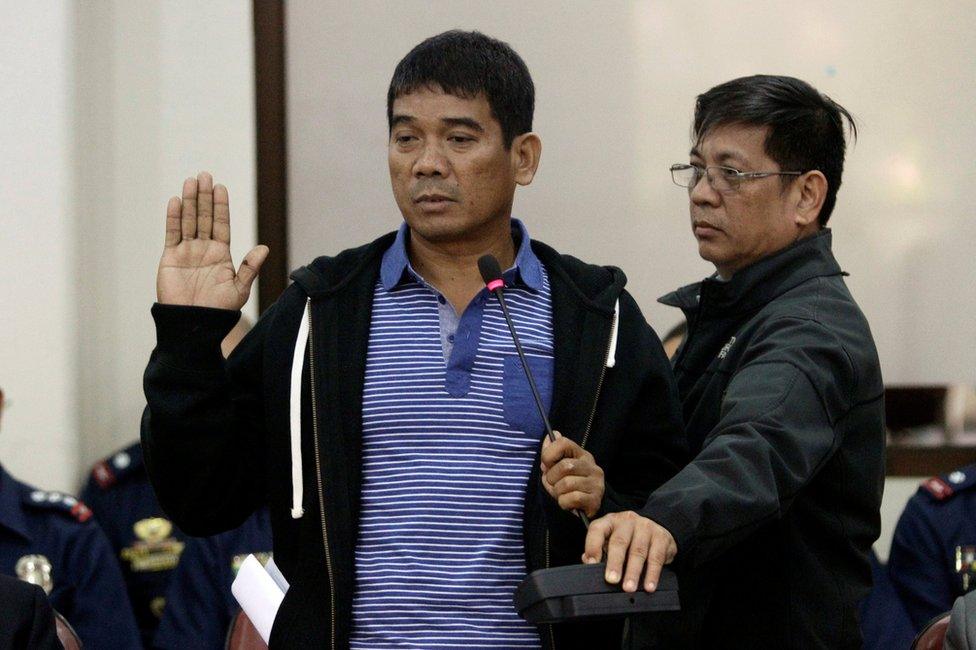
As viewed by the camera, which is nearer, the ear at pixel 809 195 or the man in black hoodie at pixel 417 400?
the man in black hoodie at pixel 417 400

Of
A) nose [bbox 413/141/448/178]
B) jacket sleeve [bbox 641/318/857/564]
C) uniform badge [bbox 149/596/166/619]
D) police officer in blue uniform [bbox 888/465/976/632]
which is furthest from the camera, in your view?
uniform badge [bbox 149/596/166/619]

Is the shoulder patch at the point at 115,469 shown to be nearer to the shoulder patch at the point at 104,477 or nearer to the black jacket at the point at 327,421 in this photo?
the shoulder patch at the point at 104,477

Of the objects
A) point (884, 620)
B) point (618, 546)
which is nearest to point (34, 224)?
point (884, 620)

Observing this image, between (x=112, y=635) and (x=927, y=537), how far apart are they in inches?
86.3

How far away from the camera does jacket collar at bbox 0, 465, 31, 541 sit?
3832 mm

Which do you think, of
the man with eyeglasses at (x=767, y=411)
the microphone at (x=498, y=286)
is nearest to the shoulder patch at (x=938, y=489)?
the man with eyeglasses at (x=767, y=411)

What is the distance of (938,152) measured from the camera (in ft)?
14.8

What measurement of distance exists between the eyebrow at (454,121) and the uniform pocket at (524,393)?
1.25 feet

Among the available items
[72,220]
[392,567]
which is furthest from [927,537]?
[72,220]

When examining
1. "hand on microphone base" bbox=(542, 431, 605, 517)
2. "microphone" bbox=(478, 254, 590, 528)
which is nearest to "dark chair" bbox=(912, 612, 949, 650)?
"microphone" bbox=(478, 254, 590, 528)

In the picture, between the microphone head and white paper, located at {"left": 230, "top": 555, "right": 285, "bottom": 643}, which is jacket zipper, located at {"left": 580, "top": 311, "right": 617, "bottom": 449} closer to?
the microphone head

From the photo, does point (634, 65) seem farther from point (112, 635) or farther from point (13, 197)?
point (112, 635)

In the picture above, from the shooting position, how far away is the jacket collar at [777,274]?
246 cm

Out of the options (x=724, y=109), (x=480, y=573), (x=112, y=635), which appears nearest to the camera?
(x=480, y=573)
